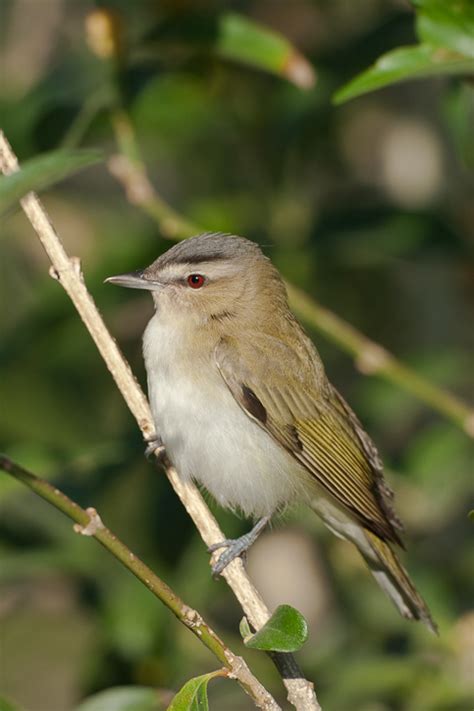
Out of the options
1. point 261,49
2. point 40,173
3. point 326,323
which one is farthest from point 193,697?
point 261,49

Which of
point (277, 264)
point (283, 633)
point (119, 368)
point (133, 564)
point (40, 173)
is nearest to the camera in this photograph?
point (40, 173)

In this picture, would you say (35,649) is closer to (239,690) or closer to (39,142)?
(239,690)

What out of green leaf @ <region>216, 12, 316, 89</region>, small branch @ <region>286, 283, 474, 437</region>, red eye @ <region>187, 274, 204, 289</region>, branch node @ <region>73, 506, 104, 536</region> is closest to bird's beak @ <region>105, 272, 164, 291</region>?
red eye @ <region>187, 274, 204, 289</region>

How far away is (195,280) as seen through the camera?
3.76 metres

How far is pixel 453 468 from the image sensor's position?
421 centimetres

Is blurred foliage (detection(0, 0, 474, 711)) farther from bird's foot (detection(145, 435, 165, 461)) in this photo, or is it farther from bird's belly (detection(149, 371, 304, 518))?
bird's foot (detection(145, 435, 165, 461))

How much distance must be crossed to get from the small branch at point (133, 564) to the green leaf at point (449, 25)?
1607 mm

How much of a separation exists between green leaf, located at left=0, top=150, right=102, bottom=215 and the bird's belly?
4.43 feet

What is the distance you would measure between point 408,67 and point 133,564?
1547 millimetres

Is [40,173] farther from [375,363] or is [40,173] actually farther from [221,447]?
[375,363]

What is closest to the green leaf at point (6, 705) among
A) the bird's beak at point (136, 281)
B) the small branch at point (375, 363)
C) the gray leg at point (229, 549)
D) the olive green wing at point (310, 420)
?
the gray leg at point (229, 549)

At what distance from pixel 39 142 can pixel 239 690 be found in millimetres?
2081

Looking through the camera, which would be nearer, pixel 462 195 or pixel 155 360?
pixel 155 360

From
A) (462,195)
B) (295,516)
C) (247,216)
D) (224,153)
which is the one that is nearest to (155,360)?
(295,516)
